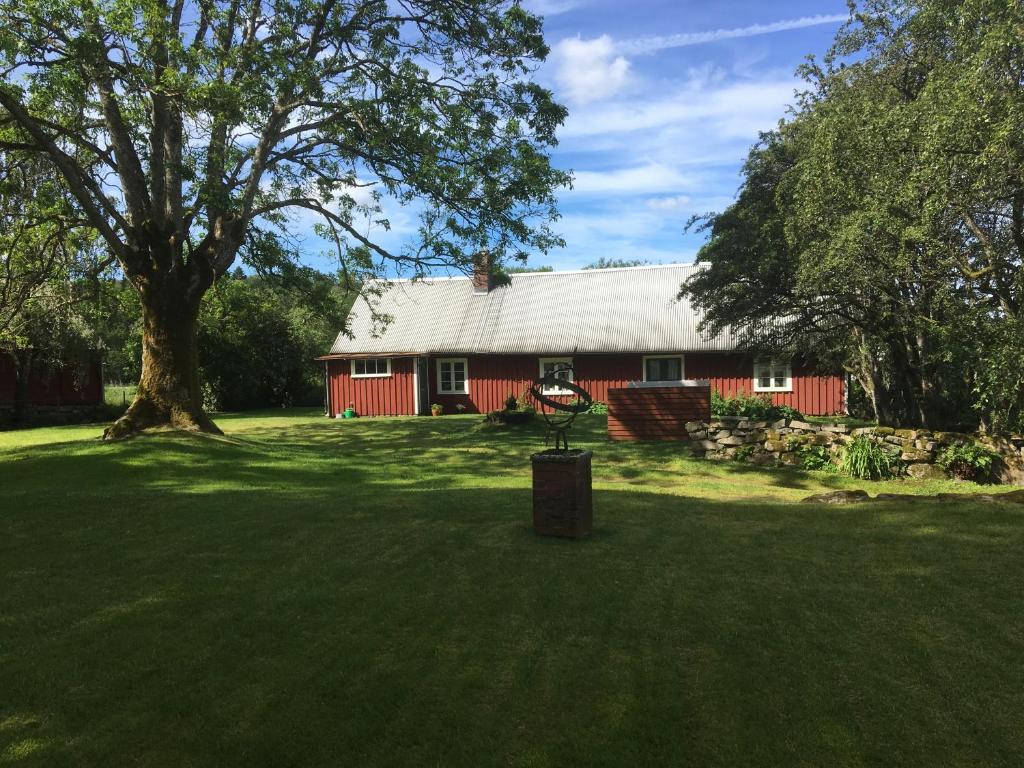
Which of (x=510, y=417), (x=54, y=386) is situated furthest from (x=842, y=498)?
(x=54, y=386)

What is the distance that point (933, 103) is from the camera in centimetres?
914

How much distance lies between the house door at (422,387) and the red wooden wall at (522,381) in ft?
0.45

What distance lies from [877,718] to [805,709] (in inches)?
12.7

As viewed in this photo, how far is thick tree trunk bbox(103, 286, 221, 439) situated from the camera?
13773mm

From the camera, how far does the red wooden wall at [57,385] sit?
24453mm

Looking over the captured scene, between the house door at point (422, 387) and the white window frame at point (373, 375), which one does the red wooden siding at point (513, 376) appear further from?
the white window frame at point (373, 375)

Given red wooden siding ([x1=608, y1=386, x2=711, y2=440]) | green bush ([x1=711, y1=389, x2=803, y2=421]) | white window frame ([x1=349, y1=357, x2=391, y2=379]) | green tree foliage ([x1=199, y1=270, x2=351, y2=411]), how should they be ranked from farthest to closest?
1. green tree foliage ([x1=199, y1=270, x2=351, y2=411])
2. white window frame ([x1=349, y1=357, x2=391, y2=379])
3. green bush ([x1=711, y1=389, x2=803, y2=421])
4. red wooden siding ([x1=608, y1=386, x2=711, y2=440])

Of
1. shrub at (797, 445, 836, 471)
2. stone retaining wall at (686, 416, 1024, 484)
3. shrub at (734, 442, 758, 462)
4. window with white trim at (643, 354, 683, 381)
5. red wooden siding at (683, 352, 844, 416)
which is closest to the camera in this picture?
stone retaining wall at (686, 416, 1024, 484)

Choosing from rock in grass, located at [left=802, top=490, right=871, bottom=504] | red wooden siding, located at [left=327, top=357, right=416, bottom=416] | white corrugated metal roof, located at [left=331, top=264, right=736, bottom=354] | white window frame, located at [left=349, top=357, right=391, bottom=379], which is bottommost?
rock in grass, located at [left=802, top=490, right=871, bottom=504]

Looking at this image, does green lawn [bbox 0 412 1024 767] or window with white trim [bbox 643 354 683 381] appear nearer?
green lawn [bbox 0 412 1024 767]

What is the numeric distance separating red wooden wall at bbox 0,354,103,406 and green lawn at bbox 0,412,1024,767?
816 inches

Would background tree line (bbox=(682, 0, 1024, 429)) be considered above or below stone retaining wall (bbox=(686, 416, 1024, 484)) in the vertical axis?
above

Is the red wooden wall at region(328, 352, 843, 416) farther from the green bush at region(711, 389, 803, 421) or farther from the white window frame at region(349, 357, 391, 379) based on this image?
the green bush at region(711, 389, 803, 421)

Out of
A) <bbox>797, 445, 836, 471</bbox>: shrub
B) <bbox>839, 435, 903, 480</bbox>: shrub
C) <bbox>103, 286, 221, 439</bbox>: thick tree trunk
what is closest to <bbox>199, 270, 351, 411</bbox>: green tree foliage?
<bbox>103, 286, 221, 439</bbox>: thick tree trunk
